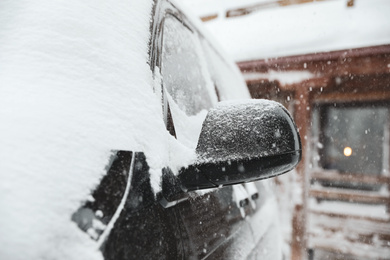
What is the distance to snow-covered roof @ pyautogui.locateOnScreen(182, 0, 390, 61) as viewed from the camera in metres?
6.39

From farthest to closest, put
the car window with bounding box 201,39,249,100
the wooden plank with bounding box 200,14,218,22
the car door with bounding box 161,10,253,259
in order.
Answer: the wooden plank with bounding box 200,14,218,22
the car window with bounding box 201,39,249,100
the car door with bounding box 161,10,253,259

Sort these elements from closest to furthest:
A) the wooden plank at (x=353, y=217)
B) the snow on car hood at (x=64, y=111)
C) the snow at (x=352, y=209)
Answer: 1. the snow on car hood at (x=64, y=111)
2. the wooden plank at (x=353, y=217)
3. the snow at (x=352, y=209)

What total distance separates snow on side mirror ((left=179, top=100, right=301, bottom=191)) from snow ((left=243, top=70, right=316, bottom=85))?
6005mm

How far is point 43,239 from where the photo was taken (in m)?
0.54

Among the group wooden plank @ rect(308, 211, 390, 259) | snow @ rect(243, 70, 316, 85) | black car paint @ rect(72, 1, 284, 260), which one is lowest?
wooden plank @ rect(308, 211, 390, 259)

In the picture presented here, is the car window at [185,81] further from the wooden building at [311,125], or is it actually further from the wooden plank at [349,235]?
the wooden plank at [349,235]

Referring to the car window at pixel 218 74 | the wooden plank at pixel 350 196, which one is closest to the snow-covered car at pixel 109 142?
the car window at pixel 218 74

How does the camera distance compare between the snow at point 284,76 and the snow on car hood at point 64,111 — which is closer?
the snow on car hood at point 64,111

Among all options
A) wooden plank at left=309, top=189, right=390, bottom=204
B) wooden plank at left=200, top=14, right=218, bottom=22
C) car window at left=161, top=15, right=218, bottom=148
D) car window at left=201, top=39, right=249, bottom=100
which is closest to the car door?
car window at left=161, top=15, right=218, bottom=148

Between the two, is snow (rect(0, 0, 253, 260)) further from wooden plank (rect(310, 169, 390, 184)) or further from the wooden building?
wooden plank (rect(310, 169, 390, 184))

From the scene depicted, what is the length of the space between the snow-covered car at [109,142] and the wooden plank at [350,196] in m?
6.92

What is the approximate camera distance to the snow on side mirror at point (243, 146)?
0.78 meters

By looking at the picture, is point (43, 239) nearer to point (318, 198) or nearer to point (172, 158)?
point (172, 158)

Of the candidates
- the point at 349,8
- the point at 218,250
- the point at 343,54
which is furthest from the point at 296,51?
the point at 218,250
